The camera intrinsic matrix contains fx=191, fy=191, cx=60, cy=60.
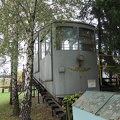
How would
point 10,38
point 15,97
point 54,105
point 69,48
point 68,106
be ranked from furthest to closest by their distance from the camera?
point 15,97
point 10,38
point 69,48
point 54,105
point 68,106

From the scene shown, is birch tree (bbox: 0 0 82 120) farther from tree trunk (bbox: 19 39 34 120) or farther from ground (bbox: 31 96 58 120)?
ground (bbox: 31 96 58 120)

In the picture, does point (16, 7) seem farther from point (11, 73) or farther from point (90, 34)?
point (11, 73)

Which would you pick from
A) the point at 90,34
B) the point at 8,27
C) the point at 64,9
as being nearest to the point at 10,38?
the point at 8,27

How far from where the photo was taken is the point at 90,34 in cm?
766

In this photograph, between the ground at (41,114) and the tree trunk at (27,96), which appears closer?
the tree trunk at (27,96)

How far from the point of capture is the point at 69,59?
6848 mm

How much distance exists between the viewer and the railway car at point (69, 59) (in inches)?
263

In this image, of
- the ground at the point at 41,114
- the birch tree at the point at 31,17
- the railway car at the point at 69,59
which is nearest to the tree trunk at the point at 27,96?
the birch tree at the point at 31,17

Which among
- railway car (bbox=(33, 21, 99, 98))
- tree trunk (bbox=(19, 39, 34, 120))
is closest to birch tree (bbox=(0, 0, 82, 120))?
tree trunk (bbox=(19, 39, 34, 120))

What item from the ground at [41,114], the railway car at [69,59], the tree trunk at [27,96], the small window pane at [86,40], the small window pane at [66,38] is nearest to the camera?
the tree trunk at [27,96]

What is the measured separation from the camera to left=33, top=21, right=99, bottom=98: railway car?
6.67 m

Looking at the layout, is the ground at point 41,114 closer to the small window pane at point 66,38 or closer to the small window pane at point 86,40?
→ the small window pane at point 66,38

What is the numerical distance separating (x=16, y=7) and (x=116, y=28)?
5.11 metres

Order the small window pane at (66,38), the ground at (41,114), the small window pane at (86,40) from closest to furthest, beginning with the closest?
the small window pane at (66,38)
the small window pane at (86,40)
the ground at (41,114)
